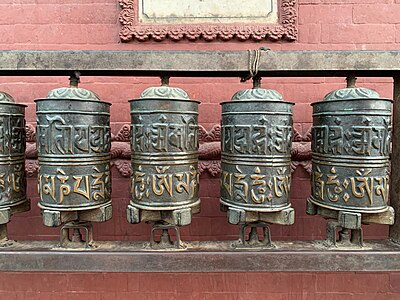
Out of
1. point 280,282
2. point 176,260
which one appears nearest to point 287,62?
point 176,260

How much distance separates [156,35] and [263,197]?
952 mm

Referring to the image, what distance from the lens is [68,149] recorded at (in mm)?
1062

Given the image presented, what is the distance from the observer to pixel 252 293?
A: 1593 millimetres

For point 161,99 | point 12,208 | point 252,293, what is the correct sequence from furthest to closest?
point 252,293 < point 12,208 < point 161,99

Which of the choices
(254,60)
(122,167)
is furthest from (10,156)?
(254,60)

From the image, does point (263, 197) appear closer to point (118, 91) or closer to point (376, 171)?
point (376, 171)

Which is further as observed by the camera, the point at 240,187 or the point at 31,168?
the point at 31,168

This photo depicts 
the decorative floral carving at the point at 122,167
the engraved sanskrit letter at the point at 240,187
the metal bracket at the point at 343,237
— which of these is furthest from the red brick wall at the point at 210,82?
the engraved sanskrit letter at the point at 240,187

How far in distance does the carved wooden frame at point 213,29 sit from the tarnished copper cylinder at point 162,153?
1.72 feet

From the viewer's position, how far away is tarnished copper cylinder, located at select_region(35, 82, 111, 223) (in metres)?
1.06

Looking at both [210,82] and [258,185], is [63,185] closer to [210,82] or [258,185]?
[258,185]

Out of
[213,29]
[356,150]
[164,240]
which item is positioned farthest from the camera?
[213,29]

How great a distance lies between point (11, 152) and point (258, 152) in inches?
36.3

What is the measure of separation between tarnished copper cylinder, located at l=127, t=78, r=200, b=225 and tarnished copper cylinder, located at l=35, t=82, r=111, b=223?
15 cm
